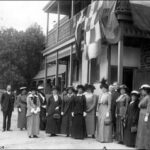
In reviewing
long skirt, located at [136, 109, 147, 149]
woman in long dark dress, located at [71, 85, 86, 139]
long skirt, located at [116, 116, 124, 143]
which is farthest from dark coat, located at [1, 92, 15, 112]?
long skirt, located at [136, 109, 147, 149]

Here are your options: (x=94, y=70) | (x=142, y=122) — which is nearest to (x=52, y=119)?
(x=142, y=122)

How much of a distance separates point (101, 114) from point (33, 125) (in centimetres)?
269

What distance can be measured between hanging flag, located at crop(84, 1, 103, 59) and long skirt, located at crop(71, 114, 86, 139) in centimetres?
330

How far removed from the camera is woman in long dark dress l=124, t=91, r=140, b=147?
10.5 meters

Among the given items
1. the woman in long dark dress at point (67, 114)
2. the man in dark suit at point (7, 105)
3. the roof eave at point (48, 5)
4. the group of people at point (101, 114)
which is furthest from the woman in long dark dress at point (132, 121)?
the roof eave at point (48, 5)

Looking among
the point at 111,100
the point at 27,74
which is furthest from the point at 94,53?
the point at 27,74

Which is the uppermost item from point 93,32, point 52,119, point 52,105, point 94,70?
point 93,32

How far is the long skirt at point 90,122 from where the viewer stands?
A: 12461mm

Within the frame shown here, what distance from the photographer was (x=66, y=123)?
12.8 m

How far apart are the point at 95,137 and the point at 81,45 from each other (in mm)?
5867

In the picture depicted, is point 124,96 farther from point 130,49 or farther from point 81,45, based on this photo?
point 81,45

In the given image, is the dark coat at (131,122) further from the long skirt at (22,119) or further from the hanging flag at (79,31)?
the hanging flag at (79,31)

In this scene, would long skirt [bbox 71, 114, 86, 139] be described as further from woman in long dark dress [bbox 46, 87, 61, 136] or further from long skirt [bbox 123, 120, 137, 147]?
long skirt [bbox 123, 120, 137, 147]

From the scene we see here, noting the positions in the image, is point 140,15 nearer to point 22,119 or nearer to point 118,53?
point 118,53
